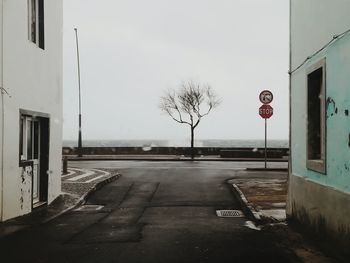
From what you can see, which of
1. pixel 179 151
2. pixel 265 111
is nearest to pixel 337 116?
pixel 265 111

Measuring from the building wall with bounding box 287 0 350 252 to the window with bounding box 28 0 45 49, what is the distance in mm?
6207

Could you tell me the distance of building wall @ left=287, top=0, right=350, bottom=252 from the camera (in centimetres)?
671

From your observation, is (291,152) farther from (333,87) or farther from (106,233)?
(106,233)

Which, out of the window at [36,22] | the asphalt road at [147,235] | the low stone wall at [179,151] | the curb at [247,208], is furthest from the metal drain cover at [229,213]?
the low stone wall at [179,151]

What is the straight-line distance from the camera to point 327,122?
24.8 ft

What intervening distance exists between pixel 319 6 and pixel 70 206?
8.30m

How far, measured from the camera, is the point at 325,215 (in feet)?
24.6

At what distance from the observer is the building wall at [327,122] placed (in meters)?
6.71

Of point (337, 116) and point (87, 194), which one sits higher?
point (337, 116)

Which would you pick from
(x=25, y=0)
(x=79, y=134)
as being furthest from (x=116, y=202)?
(x=79, y=134)

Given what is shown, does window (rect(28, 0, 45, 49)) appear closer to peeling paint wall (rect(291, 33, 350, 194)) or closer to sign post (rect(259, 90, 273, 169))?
peeling paint wall (rect(291, 33, 350, 194))

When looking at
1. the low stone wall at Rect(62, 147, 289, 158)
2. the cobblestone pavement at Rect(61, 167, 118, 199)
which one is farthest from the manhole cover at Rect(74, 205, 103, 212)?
the low stone wall at Rect(62, 147, 289, 158)

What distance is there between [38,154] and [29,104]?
2.00m

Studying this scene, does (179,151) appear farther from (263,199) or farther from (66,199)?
(263,199)
